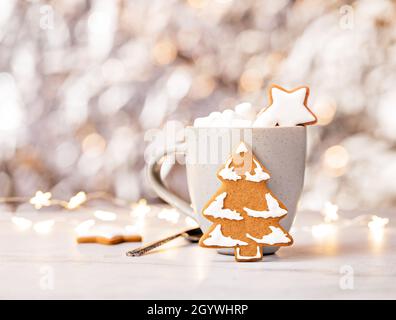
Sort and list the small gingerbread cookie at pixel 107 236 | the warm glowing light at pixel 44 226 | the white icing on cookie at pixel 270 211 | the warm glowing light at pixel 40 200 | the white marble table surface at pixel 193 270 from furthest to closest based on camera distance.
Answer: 1. the warm glowing light at pixel 40 200
2. the warm glowing light at pixel 44 226
3. the small gingerbread cookie at pixel 107 236
4. the white icing on cookie at pixel 270 211
5. the white marble table surface at pixel 193 270

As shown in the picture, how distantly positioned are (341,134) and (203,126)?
1.77 feet

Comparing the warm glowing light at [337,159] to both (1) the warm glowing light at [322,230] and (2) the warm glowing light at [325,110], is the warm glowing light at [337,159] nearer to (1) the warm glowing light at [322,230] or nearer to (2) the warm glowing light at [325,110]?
(2) the warm glowing light at [325,110]

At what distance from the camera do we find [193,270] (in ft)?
2.35

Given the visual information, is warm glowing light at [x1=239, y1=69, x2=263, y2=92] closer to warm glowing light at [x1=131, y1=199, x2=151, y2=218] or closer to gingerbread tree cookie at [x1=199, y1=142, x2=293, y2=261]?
warm glowing light at [x1=131, y1=199, x2=151, y2=218]

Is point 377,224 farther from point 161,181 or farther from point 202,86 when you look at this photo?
point 202,86

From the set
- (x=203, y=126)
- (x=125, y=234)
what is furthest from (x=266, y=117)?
(x=125, y=234)

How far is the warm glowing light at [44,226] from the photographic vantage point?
991 millimetres

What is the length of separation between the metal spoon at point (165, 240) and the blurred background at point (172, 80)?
0.45m

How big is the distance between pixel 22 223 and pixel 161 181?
309 millimetres

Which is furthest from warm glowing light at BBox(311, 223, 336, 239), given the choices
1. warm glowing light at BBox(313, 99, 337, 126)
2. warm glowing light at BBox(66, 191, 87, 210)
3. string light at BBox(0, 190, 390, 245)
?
warm glowing light at BBox(66, 191, 87, 210)

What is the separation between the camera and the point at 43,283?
656mm

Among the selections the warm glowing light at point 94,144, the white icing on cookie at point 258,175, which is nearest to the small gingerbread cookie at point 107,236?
the white icing on cookie at point 258,175

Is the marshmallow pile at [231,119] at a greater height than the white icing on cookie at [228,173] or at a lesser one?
greater

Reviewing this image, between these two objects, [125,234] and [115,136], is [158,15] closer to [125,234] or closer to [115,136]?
[115,136]
